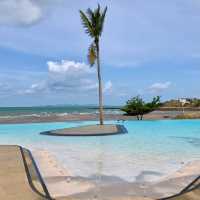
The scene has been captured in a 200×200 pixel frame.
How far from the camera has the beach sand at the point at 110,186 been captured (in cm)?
540

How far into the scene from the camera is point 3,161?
316 inches

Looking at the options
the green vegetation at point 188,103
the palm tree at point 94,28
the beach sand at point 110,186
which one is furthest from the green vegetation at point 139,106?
the green vegetation at point 188,103

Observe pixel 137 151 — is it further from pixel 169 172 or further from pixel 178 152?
pixel 169 172

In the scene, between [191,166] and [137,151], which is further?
[137,151]

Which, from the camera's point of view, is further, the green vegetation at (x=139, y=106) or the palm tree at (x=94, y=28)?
the green vegetation at (x=139, y=106)

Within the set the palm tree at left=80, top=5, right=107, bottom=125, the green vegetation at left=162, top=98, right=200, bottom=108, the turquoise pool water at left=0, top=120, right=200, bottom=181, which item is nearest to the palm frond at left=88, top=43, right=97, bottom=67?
the palm tree at left=80, top=5, right=107, bottom=125

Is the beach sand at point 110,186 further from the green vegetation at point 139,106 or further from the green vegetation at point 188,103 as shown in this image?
the green vegetation at point 188,103

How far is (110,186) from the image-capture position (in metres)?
6.13

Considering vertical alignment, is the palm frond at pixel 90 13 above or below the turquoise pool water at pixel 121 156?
above

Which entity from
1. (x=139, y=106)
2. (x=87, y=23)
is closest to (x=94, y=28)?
(x=87, y=23)

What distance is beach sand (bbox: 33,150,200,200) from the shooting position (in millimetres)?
5398

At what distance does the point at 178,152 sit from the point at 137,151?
1.32 m

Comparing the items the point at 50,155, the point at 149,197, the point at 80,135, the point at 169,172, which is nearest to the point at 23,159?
the point at 50,155

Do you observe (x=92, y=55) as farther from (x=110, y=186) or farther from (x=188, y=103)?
(x=188, y=103)
